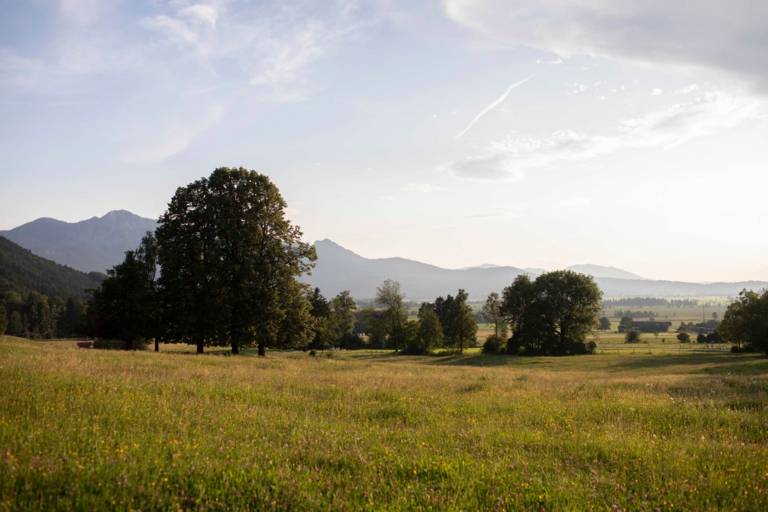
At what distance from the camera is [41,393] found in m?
10.4

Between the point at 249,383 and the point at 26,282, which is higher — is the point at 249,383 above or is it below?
below

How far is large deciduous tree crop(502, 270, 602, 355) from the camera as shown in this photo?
79.3 m

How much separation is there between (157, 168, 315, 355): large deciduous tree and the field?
19.2m

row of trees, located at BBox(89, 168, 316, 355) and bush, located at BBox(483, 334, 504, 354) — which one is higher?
row of trees, located at BBox(89, 168, 316, 355)

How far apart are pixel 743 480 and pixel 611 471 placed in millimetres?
1910

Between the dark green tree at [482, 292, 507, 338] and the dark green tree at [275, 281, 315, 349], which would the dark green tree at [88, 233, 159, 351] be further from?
the dark green tree at [482, 292, 507, 338]

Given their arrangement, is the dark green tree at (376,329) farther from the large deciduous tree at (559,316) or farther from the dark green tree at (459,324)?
the large deciduous tree at (559,316)

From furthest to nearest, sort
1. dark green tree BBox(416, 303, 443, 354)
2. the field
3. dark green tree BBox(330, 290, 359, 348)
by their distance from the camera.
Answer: dark green tree BBox(330, 290, 359, 348) → dark green tree BBox(416, 303, 443, 354) → the field

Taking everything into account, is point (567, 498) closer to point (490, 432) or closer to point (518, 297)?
point (490, 432)

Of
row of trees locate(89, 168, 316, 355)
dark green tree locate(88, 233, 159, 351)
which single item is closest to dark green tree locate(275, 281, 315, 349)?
row of trees locate(89, 168, 316, 355)

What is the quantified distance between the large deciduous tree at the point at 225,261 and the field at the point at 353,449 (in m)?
19.2

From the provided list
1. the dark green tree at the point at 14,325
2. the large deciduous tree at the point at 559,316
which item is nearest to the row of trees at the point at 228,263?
the large deciduous tree at the point at 559,316

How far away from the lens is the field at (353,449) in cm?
622

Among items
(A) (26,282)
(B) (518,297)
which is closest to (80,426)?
A: (B) (518,297)
